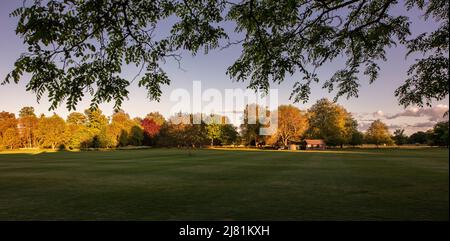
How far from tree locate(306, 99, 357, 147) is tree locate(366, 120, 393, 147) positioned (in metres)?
25.0

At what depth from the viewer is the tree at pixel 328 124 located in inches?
4628

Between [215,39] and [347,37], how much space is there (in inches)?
187

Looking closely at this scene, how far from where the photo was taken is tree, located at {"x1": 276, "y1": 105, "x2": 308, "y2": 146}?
114 meters

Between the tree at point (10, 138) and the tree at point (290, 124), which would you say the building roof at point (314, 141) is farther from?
the tree at point (10, 138)

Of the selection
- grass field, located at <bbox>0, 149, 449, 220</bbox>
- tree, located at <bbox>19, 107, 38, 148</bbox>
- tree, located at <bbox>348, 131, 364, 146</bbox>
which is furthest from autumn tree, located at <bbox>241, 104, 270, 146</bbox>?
grass field, located at <bbox>0, 149, 449, 220</bbox>

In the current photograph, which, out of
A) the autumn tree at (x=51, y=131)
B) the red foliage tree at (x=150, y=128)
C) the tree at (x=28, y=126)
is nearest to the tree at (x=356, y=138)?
the red foliage tree at (x=150, y=128)

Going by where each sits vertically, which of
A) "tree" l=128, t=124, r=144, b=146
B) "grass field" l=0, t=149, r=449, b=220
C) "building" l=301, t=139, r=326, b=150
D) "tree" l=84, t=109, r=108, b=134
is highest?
"tree" l=84, t=109, r=108, b=134

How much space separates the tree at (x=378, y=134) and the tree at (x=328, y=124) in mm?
25036

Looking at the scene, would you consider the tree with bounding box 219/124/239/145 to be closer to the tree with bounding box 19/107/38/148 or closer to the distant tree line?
the distant tree line

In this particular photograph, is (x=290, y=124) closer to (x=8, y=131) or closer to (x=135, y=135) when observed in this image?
(x=135, y=135)

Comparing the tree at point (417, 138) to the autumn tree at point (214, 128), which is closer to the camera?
the autumn tree at point (214, 128)

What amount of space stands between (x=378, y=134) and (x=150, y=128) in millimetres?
92737

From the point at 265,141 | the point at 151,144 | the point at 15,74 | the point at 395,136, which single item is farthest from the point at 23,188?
the point at 395,136
